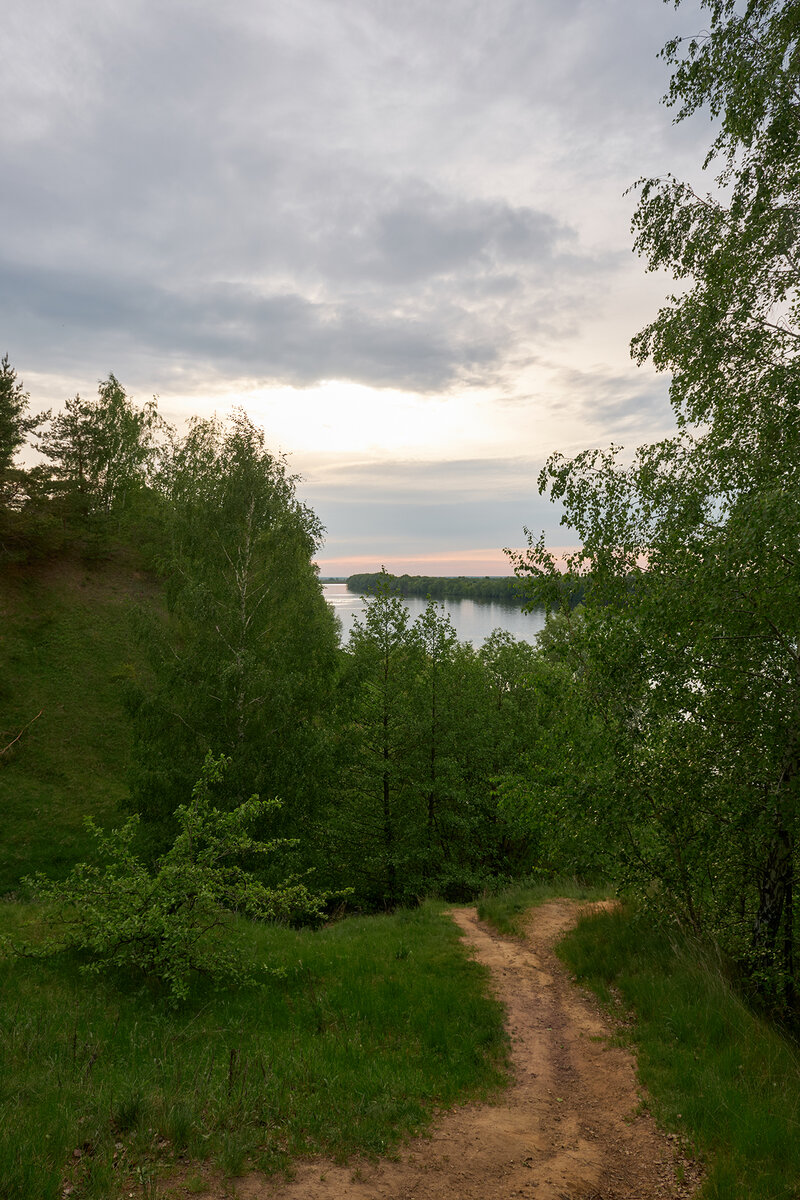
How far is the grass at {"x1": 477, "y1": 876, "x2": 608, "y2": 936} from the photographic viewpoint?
12.6 meters

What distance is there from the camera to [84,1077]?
563cm

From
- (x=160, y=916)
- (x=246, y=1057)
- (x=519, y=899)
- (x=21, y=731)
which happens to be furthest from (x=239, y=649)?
(x=21, y=731)

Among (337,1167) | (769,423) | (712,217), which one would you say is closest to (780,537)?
(769,423)

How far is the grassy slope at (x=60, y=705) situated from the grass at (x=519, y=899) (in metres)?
11.5

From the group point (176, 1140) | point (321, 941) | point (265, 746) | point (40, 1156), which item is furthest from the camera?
point (265, 746)

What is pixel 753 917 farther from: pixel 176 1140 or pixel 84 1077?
pixel 84 1077

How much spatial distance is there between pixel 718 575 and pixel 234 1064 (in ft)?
23.7

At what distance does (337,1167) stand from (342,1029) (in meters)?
3.02

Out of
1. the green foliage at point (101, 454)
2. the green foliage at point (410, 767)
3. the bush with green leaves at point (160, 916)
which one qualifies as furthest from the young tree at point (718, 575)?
the green foliage at point (101, 454)

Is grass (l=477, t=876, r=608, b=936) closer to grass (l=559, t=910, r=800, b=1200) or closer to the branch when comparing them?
grass (l=559, t=910, r=800, b=1200)

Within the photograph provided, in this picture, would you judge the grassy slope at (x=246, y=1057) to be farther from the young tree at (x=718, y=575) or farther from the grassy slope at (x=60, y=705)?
the grassy slope at (x=60, y=705)

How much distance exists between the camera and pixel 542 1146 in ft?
18.6

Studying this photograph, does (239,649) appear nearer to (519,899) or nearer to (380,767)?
(380,767)

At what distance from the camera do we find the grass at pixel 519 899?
1258cm
